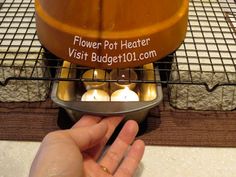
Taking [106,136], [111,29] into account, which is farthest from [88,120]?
[111,29]

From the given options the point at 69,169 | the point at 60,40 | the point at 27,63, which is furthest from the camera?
the point at 27,63

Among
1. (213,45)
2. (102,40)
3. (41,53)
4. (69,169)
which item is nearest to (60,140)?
(69,169)

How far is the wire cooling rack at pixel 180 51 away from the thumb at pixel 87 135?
0.44 feet

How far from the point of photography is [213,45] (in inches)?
30.8

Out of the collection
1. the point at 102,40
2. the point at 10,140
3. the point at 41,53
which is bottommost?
the point at 10,140

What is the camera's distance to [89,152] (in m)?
0.63

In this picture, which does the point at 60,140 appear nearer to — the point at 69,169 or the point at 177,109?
the point at 69,169

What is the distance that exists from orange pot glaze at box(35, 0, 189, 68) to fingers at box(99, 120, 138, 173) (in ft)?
0.37

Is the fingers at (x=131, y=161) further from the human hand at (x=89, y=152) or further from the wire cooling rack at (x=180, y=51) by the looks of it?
the wire cooling rack at (x=180, y=51)

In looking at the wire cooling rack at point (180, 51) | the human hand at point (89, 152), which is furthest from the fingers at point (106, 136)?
the wire cooling rack at point (180, 51)

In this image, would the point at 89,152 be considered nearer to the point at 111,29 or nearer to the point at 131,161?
the point at 131,161

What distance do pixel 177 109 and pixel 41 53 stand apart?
0.30 m

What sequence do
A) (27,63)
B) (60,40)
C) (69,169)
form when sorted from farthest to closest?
(27,63) → (60,40) → (69,169)

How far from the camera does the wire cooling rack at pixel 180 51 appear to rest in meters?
0.72
